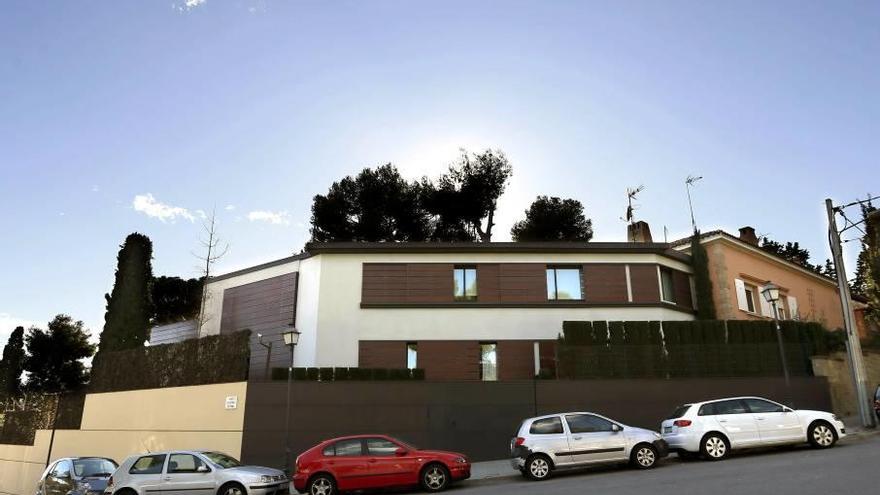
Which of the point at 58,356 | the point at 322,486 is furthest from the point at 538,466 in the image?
the point at 58,356

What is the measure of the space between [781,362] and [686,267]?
19.7 ft

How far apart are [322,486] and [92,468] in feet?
26.3

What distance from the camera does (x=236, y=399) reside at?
1659 cm

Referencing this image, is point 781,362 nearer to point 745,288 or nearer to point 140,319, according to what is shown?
point 745,288

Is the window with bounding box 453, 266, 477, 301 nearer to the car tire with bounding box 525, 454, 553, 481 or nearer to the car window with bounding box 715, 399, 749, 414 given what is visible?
the car tire with bounding box 525, 454, 553, 481

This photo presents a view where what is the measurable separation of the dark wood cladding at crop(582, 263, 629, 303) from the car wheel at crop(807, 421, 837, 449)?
8189 millimetres

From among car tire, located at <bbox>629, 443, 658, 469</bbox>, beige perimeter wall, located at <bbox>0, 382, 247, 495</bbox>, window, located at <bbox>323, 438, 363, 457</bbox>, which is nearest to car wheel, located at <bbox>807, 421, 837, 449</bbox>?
car tire, located at <bbox>629, 443, 658, 469</bbox>

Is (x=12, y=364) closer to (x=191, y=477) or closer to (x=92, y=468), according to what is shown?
(x=92, y=468)

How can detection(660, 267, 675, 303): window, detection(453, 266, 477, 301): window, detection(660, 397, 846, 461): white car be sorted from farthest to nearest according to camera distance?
detection(660, 267, 675, 303): window, detection(453, 266, 477, 301): window, detection(660, 397, 846, 461): white car

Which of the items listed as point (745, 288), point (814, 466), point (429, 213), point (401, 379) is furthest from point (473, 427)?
point (429, 213)

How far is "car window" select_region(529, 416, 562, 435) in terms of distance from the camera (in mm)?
13094

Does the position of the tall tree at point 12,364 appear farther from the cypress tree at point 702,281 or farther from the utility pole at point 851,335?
the utility pole at point 851,335

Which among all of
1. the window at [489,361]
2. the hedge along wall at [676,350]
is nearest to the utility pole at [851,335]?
the hedge along wall at [676,350]

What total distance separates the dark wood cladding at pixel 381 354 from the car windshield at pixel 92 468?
25.8ft
